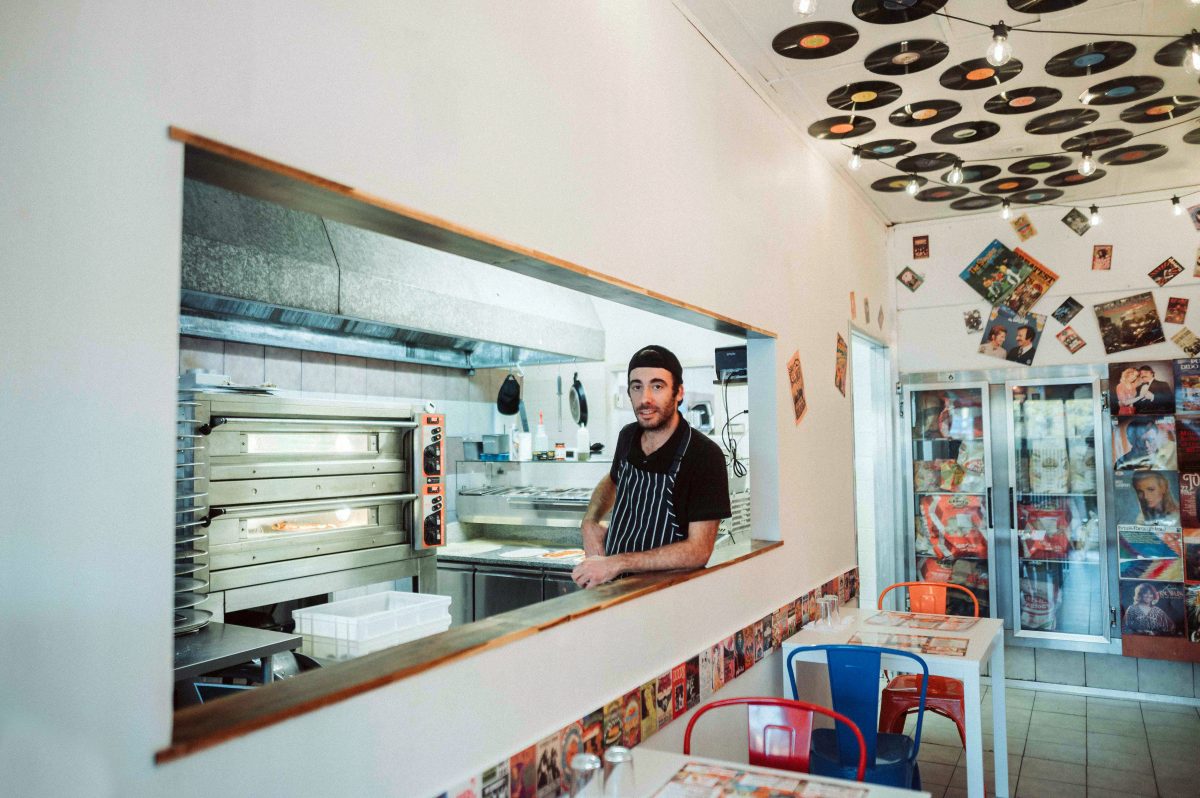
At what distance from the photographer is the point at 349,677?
1.64 m

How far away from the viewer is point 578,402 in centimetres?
582

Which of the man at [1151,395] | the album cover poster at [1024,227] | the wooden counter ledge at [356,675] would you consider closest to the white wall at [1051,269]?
the album cover poster at [1024,227]

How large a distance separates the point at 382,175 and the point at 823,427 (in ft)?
10.9

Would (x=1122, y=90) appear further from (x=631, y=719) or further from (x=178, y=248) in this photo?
(x=178, y=248)

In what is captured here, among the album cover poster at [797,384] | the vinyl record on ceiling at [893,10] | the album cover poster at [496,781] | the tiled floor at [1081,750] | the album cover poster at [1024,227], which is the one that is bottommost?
the tiled floor at [1081,750]

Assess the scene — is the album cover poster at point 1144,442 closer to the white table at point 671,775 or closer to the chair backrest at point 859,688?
the chair backrest at point 859,688

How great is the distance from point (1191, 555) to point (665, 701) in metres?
4.67

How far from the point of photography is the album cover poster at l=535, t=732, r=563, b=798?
6.79 ft

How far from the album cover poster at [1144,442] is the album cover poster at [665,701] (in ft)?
14.6

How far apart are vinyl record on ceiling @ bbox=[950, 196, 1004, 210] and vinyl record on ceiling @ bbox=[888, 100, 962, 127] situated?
1.68m

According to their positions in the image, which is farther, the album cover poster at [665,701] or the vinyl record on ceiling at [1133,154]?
the vinyl record on ceiling at [1133,154]

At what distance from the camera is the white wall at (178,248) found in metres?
1.17

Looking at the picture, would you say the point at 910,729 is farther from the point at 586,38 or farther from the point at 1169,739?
the point at 586,38

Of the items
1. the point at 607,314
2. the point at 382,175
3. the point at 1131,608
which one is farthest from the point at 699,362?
the point at 382,175
